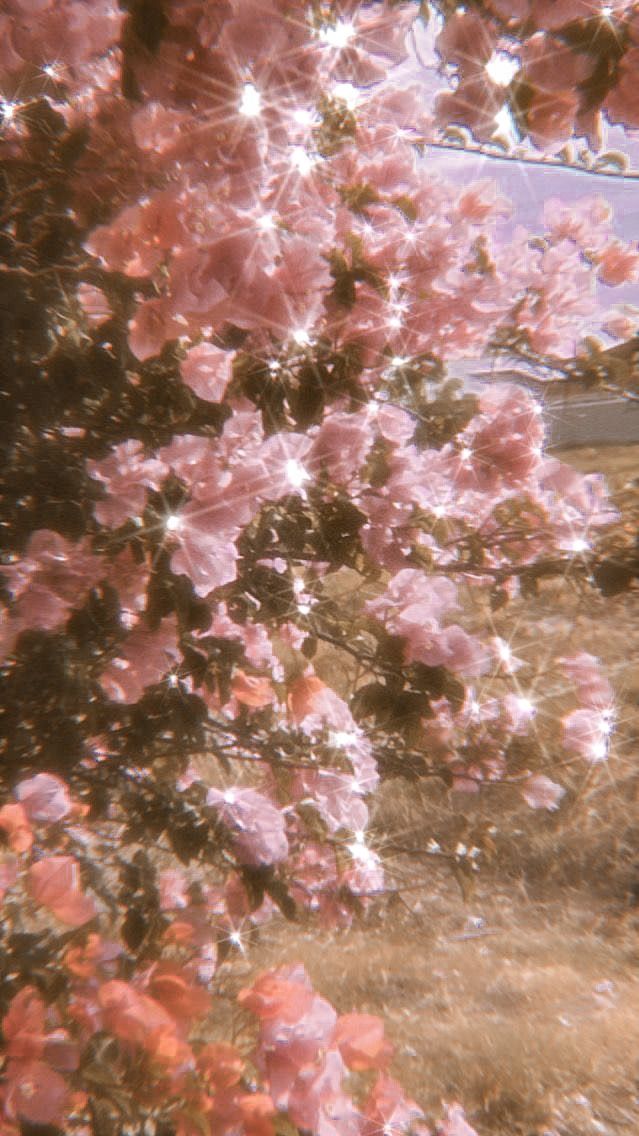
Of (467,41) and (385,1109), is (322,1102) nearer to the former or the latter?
(385,1109)

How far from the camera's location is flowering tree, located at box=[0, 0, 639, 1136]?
1.00 metres

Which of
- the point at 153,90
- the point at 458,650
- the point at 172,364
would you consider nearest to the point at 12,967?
the point at 458,650

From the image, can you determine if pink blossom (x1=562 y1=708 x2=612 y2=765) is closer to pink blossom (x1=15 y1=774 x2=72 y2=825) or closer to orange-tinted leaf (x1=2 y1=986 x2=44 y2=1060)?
pink blossom (x1=15 y1=774 x2=72 y2=825)

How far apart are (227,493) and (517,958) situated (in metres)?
3.33

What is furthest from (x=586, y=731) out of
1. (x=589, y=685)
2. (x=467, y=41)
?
(x=467, y=41)

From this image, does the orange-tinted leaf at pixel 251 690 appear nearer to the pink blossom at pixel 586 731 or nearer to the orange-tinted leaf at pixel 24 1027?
the orange-tinted leaf at pixel 24 1027

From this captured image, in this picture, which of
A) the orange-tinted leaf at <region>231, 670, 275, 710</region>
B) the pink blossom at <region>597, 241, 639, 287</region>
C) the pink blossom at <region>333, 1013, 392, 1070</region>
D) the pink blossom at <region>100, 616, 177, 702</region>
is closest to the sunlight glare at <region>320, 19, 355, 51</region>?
the pink blossom at <region>100, 616, 177, 702</region>

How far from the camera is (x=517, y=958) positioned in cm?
360

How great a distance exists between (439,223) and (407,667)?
98cm

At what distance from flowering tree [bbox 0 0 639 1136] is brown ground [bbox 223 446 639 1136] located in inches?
13.4

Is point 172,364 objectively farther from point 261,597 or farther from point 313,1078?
point 313,1078

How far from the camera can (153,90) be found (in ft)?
2.80

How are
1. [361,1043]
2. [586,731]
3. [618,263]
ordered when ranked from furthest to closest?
[618,263] < [586,731] < [361,1043]

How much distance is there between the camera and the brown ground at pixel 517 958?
8.76ft
